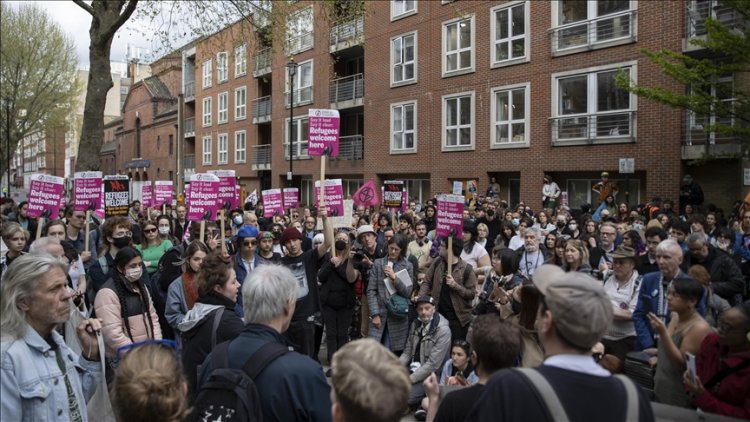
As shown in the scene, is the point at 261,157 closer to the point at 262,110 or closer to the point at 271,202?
the point at 262,110

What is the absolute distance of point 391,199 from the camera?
564 inches

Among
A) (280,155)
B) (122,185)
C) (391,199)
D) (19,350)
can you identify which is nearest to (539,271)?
(19,350)

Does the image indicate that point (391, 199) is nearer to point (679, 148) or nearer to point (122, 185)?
point (122, 185)

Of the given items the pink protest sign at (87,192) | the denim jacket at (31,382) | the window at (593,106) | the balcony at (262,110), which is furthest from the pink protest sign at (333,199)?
the balcony at (262,110)

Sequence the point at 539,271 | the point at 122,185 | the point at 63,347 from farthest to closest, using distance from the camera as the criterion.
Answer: the point at 122,185
the point at 63,347
the point at 539,271

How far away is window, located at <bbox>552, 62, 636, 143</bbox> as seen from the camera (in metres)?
19.3

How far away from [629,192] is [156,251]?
16.0 metres

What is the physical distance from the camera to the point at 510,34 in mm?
22828

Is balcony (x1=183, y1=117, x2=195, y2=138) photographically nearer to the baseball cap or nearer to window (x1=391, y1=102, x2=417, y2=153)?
window (x1=391, y1=102, x2=417, y2=153)

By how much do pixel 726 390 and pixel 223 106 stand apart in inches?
1726

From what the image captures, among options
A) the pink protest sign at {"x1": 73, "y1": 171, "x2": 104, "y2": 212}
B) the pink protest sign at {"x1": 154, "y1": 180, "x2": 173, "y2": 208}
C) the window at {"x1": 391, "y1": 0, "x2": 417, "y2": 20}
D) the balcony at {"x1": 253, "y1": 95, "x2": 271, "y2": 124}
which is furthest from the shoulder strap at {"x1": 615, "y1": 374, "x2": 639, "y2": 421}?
the balcony at {"x1": 253, "y1": 95, "x2": 271, "y2": 124}

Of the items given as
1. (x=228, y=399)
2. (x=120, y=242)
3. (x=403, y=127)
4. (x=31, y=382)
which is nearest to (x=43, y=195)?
(x=120, y=242)

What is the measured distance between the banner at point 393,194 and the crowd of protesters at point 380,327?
14.3 feet

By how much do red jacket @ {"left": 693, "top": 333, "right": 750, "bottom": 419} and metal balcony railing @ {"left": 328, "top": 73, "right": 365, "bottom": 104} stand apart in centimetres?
2725
